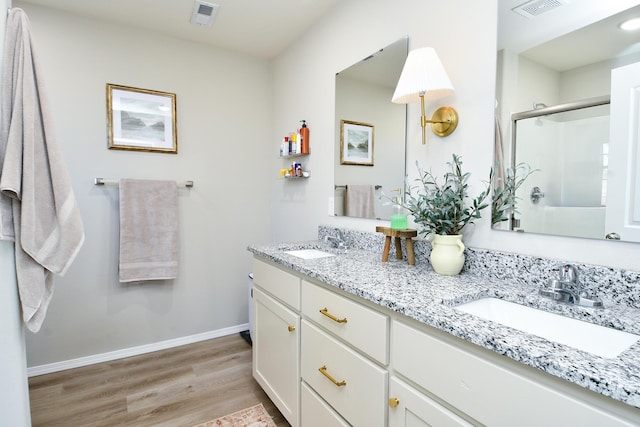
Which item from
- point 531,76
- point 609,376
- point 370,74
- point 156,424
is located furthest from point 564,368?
point 156,424

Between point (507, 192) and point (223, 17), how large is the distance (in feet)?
7.01

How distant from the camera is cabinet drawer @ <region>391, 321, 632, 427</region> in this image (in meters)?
0.63

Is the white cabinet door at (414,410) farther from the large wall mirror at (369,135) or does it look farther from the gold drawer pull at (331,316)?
the large wall mirror at (369,135)

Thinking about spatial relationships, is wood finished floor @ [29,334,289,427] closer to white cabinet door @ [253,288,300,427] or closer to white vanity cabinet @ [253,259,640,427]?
white cabinet door @ [253,288,300,427]

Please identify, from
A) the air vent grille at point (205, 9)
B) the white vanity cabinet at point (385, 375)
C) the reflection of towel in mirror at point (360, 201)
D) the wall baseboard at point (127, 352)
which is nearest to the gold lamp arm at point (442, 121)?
the reflection of towel in mirror at point (360, 201)

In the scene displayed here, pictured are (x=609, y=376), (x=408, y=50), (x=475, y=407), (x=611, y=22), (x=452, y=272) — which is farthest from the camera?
(x=408, y=50)

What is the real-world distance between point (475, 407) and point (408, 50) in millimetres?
1538

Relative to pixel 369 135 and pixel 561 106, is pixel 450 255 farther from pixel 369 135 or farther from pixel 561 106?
pixel 369 135

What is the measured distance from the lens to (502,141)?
4.13 feet

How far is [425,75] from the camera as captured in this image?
1361 millimetres

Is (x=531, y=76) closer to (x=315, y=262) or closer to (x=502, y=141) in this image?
(x=502, y=141)

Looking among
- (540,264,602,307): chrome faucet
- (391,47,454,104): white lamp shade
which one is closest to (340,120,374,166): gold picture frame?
(391,47,454,104): white lamp shade

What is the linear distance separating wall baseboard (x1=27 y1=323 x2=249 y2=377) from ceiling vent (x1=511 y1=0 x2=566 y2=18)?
2860mm

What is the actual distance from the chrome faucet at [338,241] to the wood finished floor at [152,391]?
100 cm
